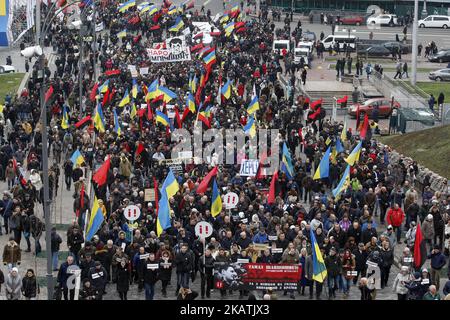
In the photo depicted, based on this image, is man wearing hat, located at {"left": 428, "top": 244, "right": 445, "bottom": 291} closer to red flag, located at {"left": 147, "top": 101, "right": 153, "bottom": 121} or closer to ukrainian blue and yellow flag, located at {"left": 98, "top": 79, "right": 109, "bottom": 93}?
red flag, located at {"left": 147, "top": 101, "right": 153, "bottom": 121}

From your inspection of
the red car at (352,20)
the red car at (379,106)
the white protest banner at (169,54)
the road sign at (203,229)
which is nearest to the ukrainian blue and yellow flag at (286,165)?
the road sign at (203,229)

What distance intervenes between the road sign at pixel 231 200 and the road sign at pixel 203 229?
109 inches

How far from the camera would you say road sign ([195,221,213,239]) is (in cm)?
2516

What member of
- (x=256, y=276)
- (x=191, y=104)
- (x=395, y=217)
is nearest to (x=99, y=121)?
(x=191, y=104)

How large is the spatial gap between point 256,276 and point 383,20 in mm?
61720

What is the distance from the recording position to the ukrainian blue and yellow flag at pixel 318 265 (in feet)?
78.6

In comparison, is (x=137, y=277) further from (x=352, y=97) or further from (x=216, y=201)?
(x=352, y=97)

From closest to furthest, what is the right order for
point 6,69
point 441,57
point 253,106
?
1. point 253,106
2. point 6,69
3. point 441,57

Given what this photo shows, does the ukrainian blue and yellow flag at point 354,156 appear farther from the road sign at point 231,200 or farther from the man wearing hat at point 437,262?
the man wearing hat at point 437,262

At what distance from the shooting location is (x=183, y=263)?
24438 millimetres

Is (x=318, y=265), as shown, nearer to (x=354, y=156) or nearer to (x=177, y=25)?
(x=354, y=156)

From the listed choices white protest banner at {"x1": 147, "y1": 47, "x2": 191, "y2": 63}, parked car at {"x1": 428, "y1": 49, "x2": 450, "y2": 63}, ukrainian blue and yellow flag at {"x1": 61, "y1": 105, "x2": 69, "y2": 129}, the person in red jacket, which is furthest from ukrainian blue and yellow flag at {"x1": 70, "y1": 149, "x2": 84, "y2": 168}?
parked car at {"x1": 428, "y1": 49, "x2": 450, "y2": 63}

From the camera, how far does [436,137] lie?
41.8 metres
